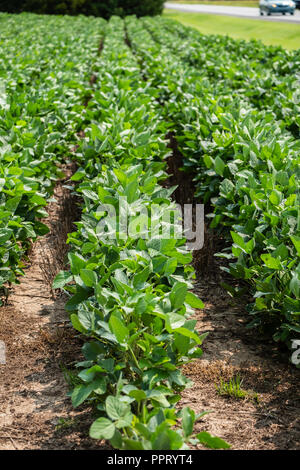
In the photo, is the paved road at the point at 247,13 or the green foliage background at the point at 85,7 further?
the green foliage background at the point at 85,7

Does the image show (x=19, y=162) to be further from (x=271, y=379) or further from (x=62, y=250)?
(x=271, y=379)

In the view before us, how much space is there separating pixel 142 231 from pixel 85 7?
31.7 meters

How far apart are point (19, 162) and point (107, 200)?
53.9 inches

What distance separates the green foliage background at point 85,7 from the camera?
30.8 m

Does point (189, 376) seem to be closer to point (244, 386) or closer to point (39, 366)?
point (244, 386)

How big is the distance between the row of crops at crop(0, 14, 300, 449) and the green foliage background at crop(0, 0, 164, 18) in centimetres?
2546

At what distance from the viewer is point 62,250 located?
4750mm

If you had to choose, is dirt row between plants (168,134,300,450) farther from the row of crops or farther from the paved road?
the paved road

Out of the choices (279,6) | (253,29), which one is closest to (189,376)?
(253,29)

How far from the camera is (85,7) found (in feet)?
104

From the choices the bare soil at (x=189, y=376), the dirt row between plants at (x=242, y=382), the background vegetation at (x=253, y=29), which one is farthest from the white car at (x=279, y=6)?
the dirt row between plants at (x=242, y=382)

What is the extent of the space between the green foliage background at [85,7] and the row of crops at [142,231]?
83.5ft

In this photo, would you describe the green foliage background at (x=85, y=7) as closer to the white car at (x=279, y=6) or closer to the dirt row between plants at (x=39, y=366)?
the white car at (x=279, y=6)
